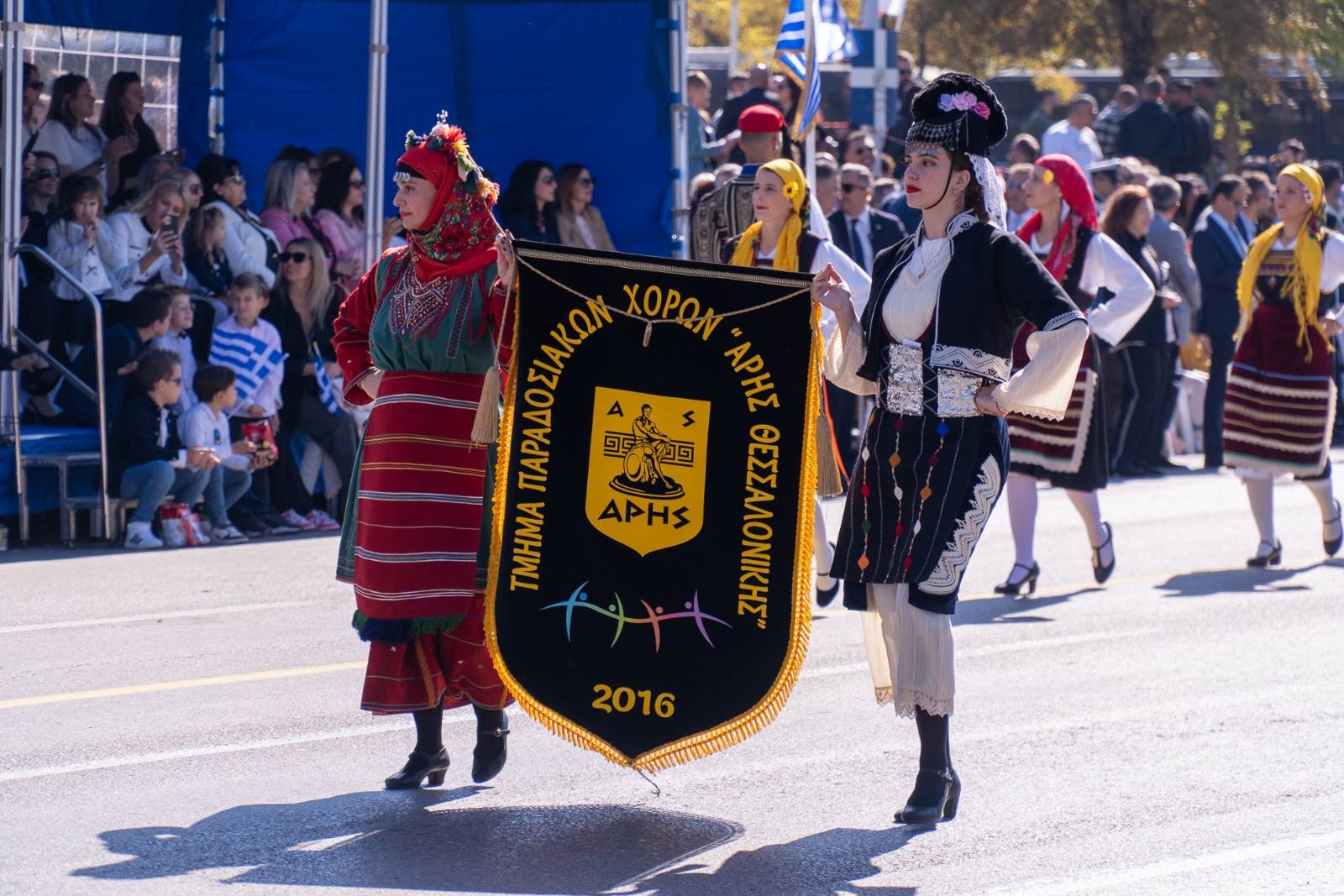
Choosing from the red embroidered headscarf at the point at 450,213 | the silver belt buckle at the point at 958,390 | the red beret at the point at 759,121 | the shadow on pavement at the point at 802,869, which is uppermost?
the red beret at the point at 759,121

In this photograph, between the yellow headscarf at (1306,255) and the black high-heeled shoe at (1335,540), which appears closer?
the yellow headscarf at (1306,255)

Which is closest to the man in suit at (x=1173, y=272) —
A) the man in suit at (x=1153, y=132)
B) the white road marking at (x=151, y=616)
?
the man in suit at (x=1153, y=132)

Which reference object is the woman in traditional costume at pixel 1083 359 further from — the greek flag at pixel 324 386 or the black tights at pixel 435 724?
the black tights at pixel 435 724

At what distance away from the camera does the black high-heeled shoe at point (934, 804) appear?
598cm

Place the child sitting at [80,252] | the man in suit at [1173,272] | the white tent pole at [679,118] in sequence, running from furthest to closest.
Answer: the man in suit at [1173,272]
the white tent pole at [679,118]
the child sitting at [80,252]

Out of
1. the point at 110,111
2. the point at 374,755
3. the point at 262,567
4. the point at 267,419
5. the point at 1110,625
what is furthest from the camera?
the point at 110,111

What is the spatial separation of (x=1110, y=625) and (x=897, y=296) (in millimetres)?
3730

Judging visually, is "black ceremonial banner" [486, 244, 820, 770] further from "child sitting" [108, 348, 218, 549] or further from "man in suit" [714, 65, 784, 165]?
"man in suit" [714, 65, 784, 165]

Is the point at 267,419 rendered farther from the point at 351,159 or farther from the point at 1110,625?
the point at 1110,625

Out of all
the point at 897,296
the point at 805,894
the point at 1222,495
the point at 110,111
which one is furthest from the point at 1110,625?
the point at 110,111

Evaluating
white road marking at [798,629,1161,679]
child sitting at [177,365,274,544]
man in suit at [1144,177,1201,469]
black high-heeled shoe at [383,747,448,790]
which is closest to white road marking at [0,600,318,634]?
child sitting at [177,365,274,544]

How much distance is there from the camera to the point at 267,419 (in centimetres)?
1178

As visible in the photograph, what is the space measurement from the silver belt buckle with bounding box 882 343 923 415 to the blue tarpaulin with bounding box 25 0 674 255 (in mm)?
8360

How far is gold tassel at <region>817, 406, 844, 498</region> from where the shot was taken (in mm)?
6039
